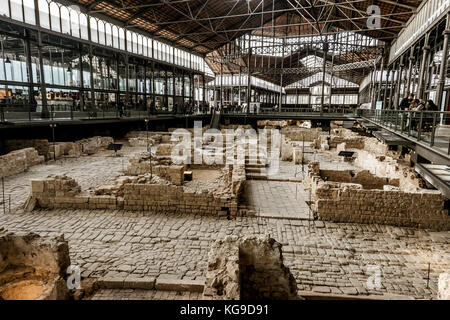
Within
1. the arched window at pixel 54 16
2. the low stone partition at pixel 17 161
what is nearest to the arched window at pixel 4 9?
the arched window at pixel 54 16

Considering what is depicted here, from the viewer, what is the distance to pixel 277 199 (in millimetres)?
10664

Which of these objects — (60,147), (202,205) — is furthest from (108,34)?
(202,205)

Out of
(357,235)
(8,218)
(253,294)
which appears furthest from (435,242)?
(8,218)

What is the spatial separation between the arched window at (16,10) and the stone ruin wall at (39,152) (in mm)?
7960

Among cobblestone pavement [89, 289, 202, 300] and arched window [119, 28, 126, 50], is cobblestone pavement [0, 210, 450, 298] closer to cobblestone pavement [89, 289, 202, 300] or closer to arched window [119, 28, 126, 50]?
cobblestone pavement [89, 289, 202, 300]

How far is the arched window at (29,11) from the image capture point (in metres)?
17.9

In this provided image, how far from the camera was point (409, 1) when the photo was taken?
18406 millimetres

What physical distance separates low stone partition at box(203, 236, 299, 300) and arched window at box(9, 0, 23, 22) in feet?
67.8

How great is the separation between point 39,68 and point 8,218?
49.5 ft

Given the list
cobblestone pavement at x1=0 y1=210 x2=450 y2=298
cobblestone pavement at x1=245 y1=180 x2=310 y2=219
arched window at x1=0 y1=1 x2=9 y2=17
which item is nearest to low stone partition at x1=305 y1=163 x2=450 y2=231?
cobblestone pavement at x1=0 y1=210 x2=450 y2=298

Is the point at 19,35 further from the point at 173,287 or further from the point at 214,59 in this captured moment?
the point at 214,59

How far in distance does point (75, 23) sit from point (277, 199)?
2147 centimetres

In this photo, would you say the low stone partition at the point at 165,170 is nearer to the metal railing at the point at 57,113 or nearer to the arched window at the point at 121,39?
the metal railing at the point at 57,113

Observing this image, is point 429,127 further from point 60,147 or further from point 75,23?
point 75,23
